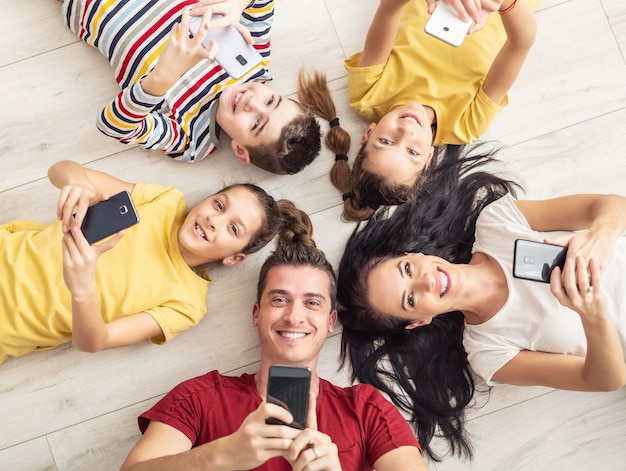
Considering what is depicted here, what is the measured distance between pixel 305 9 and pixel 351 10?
175 mm

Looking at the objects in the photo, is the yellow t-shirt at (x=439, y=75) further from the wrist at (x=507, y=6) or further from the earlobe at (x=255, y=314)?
the earlobe at (x=255, y=314)

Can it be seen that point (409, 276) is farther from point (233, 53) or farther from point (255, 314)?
point (233, 53)

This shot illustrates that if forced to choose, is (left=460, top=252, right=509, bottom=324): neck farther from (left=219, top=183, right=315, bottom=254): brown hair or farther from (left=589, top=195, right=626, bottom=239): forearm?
(left=219, top=183, right=315, bottom=254): brown hair

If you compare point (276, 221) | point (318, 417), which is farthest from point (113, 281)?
point (318, 417)

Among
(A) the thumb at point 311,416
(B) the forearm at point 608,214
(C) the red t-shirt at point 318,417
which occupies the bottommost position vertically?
(C) the red t-shirt at point 318,417

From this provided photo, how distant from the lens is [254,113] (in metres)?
1.91

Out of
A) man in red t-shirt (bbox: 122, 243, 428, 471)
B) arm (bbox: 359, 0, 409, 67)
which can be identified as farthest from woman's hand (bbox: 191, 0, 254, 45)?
man in red t-shirt (bbox: 122, 243, 428, 471)

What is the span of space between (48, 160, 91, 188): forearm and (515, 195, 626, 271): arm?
4.75ft

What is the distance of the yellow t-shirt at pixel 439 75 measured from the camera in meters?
1.99

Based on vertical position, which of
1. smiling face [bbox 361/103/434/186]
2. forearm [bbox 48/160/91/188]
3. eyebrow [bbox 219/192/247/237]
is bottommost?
eyebrow [bbox 219/192/247/237]

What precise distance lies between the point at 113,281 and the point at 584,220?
156cm

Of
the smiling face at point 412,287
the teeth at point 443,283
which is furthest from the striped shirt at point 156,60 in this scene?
the teeth at point 443,283

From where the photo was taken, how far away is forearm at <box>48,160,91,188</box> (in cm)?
181

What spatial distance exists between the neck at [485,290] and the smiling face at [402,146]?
372mm
